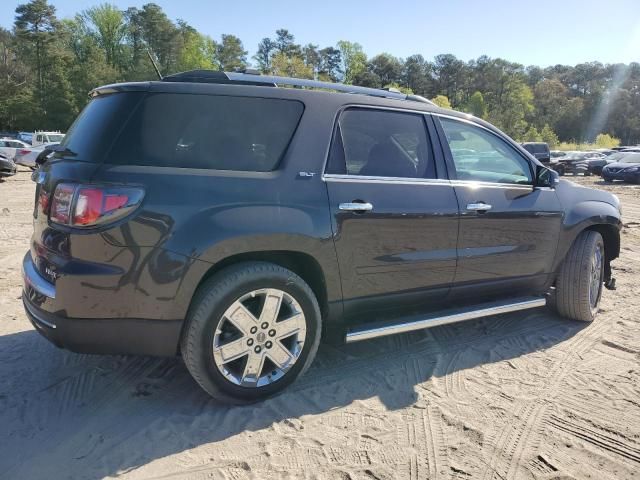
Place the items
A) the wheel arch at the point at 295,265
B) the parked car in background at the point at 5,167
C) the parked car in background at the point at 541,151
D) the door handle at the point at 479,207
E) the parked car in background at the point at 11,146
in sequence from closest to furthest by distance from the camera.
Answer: the wheel arch at the point at 295,265 → the door handle at the point at 479,207 → the parked car in background at the point at 541,151 → the parked car in background at the point at 5,167 → the parked car in background at the point at 11,146

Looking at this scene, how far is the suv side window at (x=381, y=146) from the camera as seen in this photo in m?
3.16

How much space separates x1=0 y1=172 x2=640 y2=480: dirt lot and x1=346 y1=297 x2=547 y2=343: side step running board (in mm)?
319

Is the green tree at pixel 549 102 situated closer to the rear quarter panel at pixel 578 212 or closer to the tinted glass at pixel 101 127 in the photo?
the rear quarter panel at pixel 578 212

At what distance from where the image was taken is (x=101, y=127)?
268 cm

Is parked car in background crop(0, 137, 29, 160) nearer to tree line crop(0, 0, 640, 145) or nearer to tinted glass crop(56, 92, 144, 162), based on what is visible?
tree line crop(0, 0, 640, 145)

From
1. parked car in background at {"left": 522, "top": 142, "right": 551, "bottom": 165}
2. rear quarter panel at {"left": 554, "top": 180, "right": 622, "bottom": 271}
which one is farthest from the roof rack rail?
parked car in background at {"left": 522, "top": 142, "right": 551, "bottom": 165}

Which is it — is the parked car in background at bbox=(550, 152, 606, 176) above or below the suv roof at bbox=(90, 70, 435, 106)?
below

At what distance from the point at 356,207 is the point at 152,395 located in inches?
67.0

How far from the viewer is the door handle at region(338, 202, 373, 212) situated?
9.90 feet

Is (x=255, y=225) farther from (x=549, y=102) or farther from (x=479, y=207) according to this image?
(x=549, y=102)

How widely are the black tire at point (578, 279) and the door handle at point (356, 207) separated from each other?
2210 millimetres

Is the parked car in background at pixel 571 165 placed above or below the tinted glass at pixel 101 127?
below

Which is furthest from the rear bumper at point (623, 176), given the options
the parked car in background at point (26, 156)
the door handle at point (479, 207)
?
the parked car in background at point (26, 156)

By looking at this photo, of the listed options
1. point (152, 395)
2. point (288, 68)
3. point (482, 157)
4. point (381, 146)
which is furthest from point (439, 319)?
point (288, 68)
